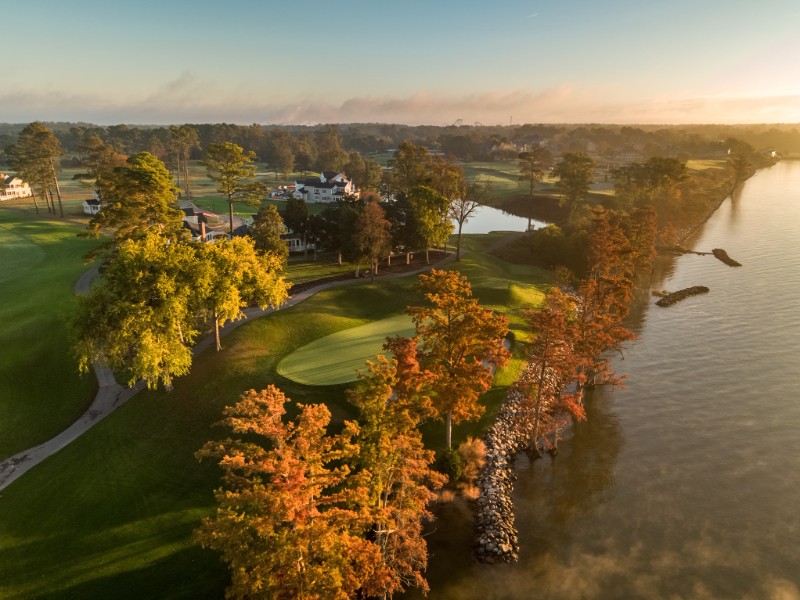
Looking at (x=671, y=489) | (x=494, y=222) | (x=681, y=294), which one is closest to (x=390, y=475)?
(x=671, y=489)

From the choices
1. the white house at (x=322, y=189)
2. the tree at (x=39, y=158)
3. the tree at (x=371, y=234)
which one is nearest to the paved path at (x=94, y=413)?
the tree at (x=371, y=234)

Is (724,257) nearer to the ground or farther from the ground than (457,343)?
nearer to the ground

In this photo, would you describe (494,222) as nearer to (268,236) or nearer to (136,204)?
(268,236)

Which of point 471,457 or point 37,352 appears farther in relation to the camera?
point 37,352

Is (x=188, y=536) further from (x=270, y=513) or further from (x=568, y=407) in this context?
(x=568, y=407)

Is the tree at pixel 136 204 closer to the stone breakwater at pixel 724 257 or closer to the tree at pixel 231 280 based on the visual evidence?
the tree at pixel 231 280

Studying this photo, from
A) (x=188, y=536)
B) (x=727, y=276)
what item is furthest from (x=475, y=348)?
(x=727, y=276)
